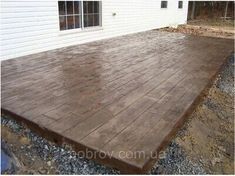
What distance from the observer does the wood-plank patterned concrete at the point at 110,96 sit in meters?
2.04

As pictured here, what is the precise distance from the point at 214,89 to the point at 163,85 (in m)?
1.09

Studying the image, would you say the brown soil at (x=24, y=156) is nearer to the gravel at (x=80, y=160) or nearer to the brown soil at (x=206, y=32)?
the gravel at (x=80, y=160)

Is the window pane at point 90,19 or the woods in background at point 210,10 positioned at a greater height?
the woods in background at point 210,10

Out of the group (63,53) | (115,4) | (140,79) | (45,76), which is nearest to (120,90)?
(140,79)

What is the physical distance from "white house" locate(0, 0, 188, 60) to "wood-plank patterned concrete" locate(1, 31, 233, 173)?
12.3 inches

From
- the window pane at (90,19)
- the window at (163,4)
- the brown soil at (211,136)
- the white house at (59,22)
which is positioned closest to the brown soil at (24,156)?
the brown soil at (211,136)

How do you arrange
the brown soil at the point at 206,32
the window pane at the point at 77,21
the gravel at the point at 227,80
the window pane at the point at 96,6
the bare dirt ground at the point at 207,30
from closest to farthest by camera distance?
1. the gravel at the point at 227,80
2. the window pane at the point at 77,21
3. the window pane at the point at 96,6
4. the brown soil at the point at 206,32
5. the bare dirt ground at the point at 207,30

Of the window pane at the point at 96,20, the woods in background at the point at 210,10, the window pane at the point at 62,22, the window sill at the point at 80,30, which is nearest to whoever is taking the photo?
the window pane at the point at 62,22

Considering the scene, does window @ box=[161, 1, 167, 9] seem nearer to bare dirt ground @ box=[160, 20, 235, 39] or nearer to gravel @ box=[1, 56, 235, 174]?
bare dirt ground @ box=[160, 20, 235, 39]

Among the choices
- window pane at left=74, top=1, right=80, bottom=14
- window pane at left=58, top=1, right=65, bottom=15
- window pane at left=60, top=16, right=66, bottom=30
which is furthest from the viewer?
window pane at left=74, top=1, right=80, bottom=14

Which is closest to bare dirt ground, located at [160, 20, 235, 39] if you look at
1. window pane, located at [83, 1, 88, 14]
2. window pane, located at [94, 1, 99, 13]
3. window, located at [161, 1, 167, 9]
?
window, located at [161, 1, 167, 9]

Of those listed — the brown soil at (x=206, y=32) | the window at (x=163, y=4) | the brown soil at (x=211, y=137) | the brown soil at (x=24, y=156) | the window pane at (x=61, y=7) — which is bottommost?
the brown soil at (x=211, y=137)

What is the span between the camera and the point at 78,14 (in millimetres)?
5957

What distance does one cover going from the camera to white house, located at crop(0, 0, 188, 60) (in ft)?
15.0
